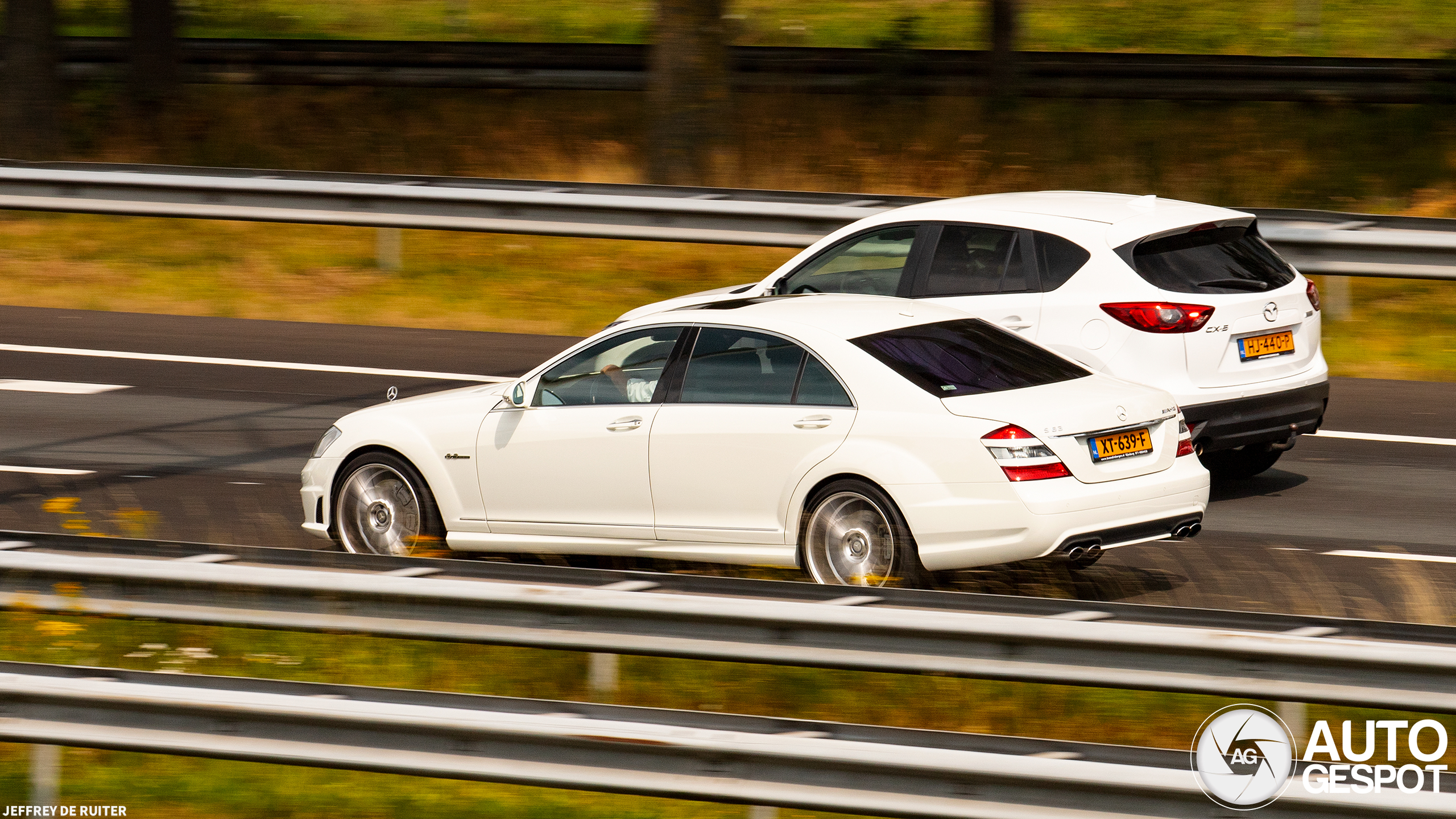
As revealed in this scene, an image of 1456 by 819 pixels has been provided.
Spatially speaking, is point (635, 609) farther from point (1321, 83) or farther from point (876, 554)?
point (1321, 83)

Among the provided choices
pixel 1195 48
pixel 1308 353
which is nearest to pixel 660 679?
pixel 1308 353

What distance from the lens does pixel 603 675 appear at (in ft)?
22.2

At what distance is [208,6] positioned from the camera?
38.4 m

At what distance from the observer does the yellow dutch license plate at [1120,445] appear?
817 cm

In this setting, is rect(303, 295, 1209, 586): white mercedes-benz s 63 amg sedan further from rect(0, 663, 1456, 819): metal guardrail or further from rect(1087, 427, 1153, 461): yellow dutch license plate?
rect(0, 663, 1456, 819): metal guardrail

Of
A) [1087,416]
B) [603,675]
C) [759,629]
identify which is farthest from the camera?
[1087,416]

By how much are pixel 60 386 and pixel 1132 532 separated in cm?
860

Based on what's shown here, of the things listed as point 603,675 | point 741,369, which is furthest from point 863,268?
point 603,675

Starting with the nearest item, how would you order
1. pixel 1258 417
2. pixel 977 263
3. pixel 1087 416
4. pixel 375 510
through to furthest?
pixel 1087 416
pixel 375 510
pixel 1258 417
pixel 977 263

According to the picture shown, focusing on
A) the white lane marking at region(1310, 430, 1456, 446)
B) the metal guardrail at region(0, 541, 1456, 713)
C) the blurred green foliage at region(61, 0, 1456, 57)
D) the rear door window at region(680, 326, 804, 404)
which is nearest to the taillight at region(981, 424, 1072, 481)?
the rear door window at region(680, 326, 804, 404)

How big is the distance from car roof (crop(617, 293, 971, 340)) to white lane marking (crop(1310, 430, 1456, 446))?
3.67 m

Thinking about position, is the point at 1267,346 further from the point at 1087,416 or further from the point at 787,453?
the point at 787,453

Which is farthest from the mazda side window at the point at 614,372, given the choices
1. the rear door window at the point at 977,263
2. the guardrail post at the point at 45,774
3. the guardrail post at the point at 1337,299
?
the guardrail post at the point at 1337,299

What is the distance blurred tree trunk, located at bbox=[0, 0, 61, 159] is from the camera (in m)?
19.7
